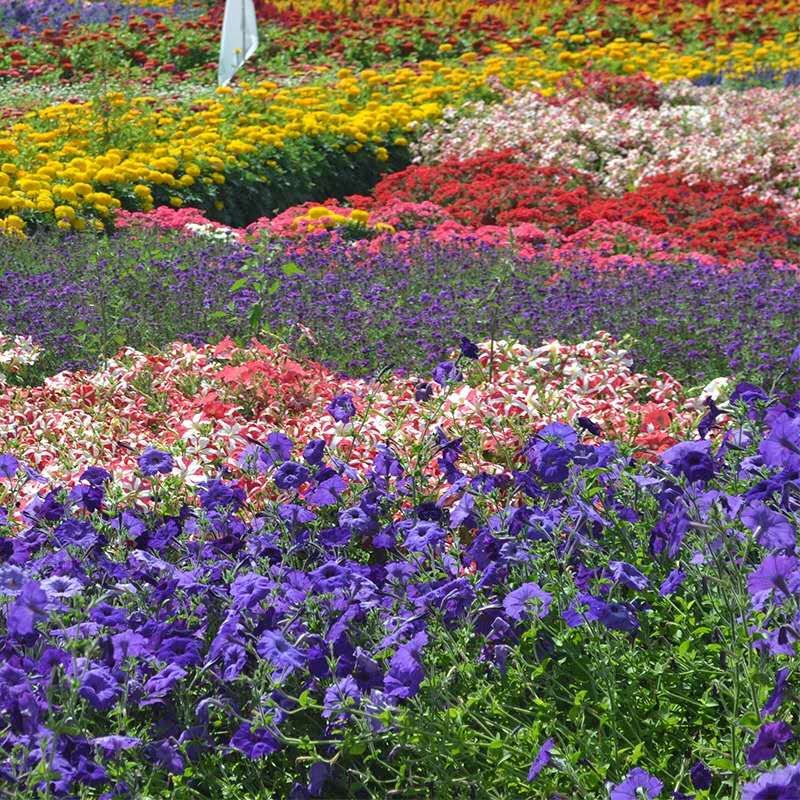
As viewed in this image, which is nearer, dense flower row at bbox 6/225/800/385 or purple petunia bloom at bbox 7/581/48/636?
purple petunia bloom at bbox 7/581/48/636

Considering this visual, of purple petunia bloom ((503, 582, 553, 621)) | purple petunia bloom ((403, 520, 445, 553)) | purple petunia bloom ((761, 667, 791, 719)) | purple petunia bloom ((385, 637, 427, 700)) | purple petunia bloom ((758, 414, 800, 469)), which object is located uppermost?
purple petunia bloom ((758, 414, 800, 469))

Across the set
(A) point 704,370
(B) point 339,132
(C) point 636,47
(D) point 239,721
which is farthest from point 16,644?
(C) point 636,47

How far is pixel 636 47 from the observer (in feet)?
56.3

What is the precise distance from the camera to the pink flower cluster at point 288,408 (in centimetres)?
394

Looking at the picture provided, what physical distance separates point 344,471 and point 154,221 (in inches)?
224

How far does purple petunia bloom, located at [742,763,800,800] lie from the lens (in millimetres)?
1604

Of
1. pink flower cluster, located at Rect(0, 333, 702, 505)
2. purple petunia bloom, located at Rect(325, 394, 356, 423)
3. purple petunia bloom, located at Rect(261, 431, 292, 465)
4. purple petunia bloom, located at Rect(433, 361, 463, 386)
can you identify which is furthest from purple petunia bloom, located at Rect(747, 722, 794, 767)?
purple petunia bloom, located at Rect(433, 361, 463, 386)

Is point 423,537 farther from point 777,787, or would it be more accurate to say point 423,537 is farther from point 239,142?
point 239,142

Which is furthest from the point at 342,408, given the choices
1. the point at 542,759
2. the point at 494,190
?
the point at 494,190

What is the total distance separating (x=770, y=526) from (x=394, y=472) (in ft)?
4.41

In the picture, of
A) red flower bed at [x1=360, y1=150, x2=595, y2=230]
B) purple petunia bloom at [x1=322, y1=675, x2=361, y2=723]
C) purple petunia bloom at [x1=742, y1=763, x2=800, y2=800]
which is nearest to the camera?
purple petunia bloom at [x1=742, y1=763, x2=800, y2=800]

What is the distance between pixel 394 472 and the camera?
3.31 metres

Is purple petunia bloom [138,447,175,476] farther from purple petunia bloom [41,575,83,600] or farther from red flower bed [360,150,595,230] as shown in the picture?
red flower bed [360,150,595,230]

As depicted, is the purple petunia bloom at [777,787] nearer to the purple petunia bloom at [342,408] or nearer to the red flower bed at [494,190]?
the purple petunia bloom at [342,408]
